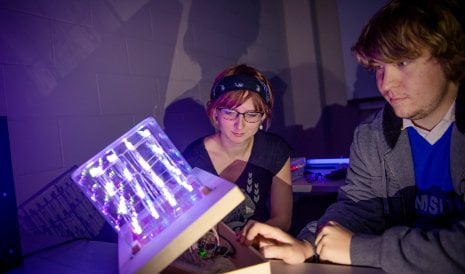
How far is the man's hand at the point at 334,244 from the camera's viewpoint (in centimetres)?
91

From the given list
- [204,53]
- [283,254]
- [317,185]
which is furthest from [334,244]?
[204,53]

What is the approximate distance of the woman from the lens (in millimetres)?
1678

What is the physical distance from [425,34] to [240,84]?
0.85 m

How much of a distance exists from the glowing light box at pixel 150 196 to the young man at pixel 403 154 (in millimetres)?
258

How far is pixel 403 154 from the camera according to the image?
1.30m

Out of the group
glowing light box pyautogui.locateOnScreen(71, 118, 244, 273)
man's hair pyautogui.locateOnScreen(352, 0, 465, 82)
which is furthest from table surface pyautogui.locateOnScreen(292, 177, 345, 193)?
glowing light box pyautogui.locateOnScreen(71, 118, 244, 273)

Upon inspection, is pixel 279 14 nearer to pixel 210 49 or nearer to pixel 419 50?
pixel 210 49

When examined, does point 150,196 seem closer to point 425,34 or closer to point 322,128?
point 425,34

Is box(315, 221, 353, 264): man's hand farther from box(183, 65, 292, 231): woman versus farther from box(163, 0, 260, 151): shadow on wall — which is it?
box(163, 0, 260, 151): shadow on wall

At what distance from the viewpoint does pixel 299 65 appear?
3609 millimetres

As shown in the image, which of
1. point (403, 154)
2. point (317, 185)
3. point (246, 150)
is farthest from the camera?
point (317, 185)

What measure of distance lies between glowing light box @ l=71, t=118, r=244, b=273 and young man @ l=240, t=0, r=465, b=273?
10.2 inches

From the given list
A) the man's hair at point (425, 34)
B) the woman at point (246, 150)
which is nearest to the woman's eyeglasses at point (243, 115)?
the woman at point (246, 150)

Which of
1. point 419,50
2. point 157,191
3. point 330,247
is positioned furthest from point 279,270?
point 419,50
